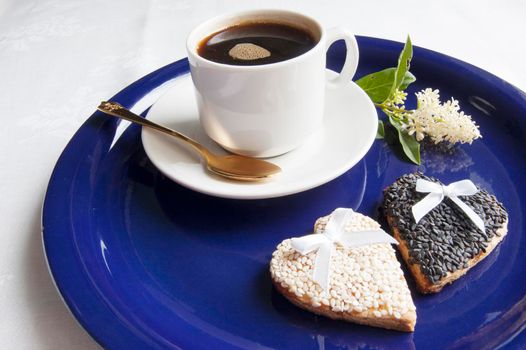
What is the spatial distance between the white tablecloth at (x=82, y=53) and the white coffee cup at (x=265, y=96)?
49 cm

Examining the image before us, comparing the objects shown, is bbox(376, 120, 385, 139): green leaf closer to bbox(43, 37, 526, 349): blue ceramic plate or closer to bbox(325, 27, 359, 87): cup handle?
bbox(43, 37, 526, 349): blue ceramic plate

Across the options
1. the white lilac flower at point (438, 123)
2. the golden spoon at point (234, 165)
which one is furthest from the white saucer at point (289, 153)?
the white lilac flower at point (438, 123)

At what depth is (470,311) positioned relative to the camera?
849 millimetres

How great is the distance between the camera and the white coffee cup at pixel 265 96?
98cm

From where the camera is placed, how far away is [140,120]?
3.85 ft

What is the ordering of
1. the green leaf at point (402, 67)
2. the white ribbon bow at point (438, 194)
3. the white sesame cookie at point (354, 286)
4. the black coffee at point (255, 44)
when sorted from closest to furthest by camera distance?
1. the white sesame cookie at point (354, 286)
2. the white ribbon bow at point (438, 194)
3. the black coffee at point (255, 44)
4. the green leaf at point (402, 67)

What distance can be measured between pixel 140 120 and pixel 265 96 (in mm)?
348

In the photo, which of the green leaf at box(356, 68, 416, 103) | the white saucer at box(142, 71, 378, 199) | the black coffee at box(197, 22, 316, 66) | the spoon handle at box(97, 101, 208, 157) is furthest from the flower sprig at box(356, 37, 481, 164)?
the spoon handle at box(97, 101, 208, 157)

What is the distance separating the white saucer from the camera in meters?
1.00

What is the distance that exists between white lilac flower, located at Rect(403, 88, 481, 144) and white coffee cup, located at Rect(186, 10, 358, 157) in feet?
0.68

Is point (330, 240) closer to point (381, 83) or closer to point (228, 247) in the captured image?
point (228, 247)

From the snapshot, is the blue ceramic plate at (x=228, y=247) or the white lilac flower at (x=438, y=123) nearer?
the blue ceramic plate at (x=228, y=247)

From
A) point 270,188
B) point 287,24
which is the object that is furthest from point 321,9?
point 270,188

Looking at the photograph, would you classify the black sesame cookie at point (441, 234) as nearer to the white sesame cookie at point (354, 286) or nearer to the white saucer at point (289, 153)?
the white sesame cookie at point (354, 286)
